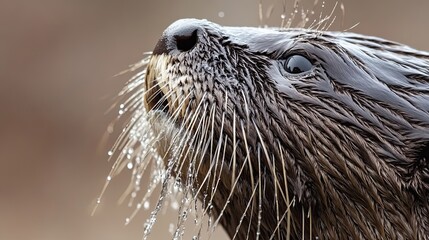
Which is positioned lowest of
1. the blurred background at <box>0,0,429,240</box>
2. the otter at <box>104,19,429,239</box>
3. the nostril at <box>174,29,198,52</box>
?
the blurred background at <box>0,0,429,240</box>

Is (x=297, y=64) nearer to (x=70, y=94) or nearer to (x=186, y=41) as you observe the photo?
(x=186, y=41)

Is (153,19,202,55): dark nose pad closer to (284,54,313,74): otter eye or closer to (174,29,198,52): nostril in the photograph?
(174,29,198,52): nostril

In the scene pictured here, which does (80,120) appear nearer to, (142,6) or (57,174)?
(57,174)

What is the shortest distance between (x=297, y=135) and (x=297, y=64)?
0.46 ft

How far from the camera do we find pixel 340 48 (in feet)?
5.21

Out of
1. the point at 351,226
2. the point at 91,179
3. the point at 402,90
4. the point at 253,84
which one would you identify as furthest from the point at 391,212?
the point at 91,179

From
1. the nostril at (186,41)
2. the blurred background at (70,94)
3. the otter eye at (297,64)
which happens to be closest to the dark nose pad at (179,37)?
the nostril at (186,41)

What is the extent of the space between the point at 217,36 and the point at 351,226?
1.46 feet

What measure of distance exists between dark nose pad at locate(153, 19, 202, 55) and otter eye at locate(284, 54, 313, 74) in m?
0.19

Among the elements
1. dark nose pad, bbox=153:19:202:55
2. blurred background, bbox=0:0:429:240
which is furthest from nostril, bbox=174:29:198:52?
blurred background, bbox=0:0:429:240

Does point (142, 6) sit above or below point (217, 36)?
below

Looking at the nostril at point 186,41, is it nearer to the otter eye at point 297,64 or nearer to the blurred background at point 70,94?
the otter eye at point 297,64

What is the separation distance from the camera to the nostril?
1651 mm

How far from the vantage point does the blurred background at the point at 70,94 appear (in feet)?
16.7
